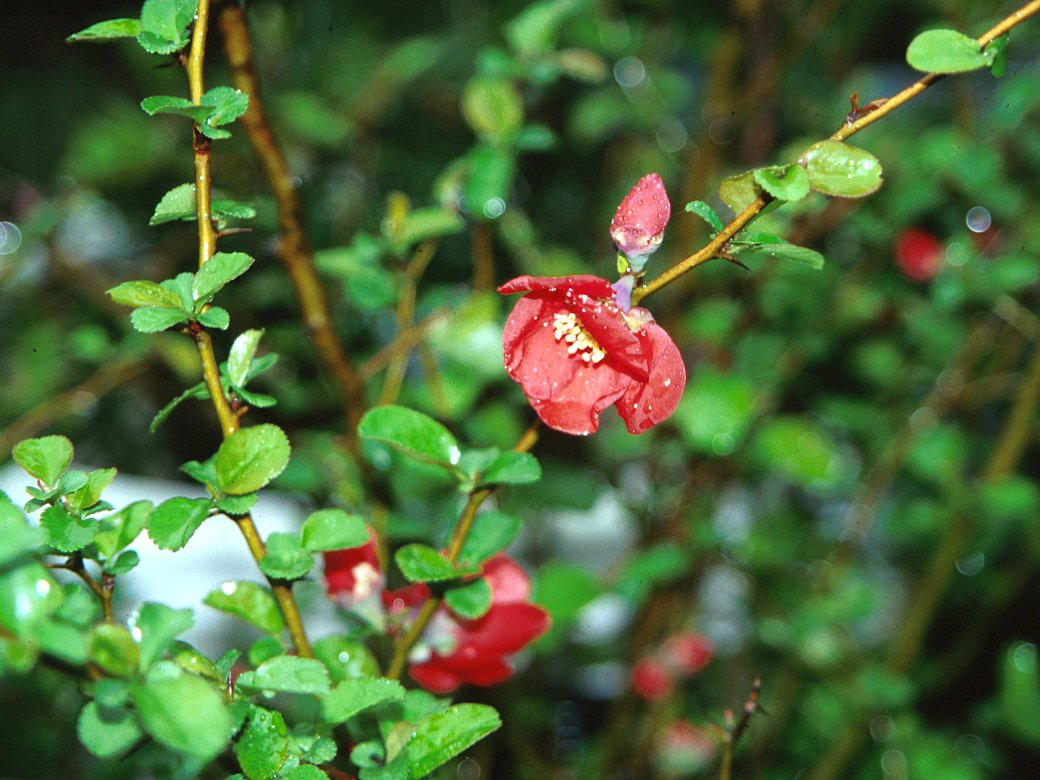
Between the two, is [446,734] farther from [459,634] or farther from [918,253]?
[918,253]

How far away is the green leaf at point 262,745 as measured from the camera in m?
0.31

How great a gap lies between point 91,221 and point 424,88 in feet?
1.36

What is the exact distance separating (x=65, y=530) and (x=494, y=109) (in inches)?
15.9

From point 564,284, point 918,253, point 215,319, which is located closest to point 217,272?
point 215,319

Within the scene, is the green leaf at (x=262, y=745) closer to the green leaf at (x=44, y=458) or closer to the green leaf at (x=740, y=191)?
the green leaf at (x=44, y=458)

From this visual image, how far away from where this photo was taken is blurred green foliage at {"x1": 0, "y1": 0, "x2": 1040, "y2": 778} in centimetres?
73

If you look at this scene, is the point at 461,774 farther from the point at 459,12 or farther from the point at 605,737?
the point at 459,12

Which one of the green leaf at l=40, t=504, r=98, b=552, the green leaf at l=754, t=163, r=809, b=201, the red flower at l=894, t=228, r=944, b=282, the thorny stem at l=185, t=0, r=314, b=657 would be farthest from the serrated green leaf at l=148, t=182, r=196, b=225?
the red flower at l=894, t=228, r=944, b=282

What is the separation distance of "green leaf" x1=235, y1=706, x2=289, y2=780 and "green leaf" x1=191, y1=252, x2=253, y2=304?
0.15 meters

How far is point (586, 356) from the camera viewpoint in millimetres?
384

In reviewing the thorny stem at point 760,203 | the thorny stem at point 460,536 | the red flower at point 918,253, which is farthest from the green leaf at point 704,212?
the red flower at point 918,253

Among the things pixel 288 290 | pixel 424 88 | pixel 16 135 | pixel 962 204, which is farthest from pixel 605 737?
pixel 16 135

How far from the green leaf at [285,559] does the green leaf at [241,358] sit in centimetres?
→ 6

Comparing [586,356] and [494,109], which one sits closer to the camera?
[586,356]
